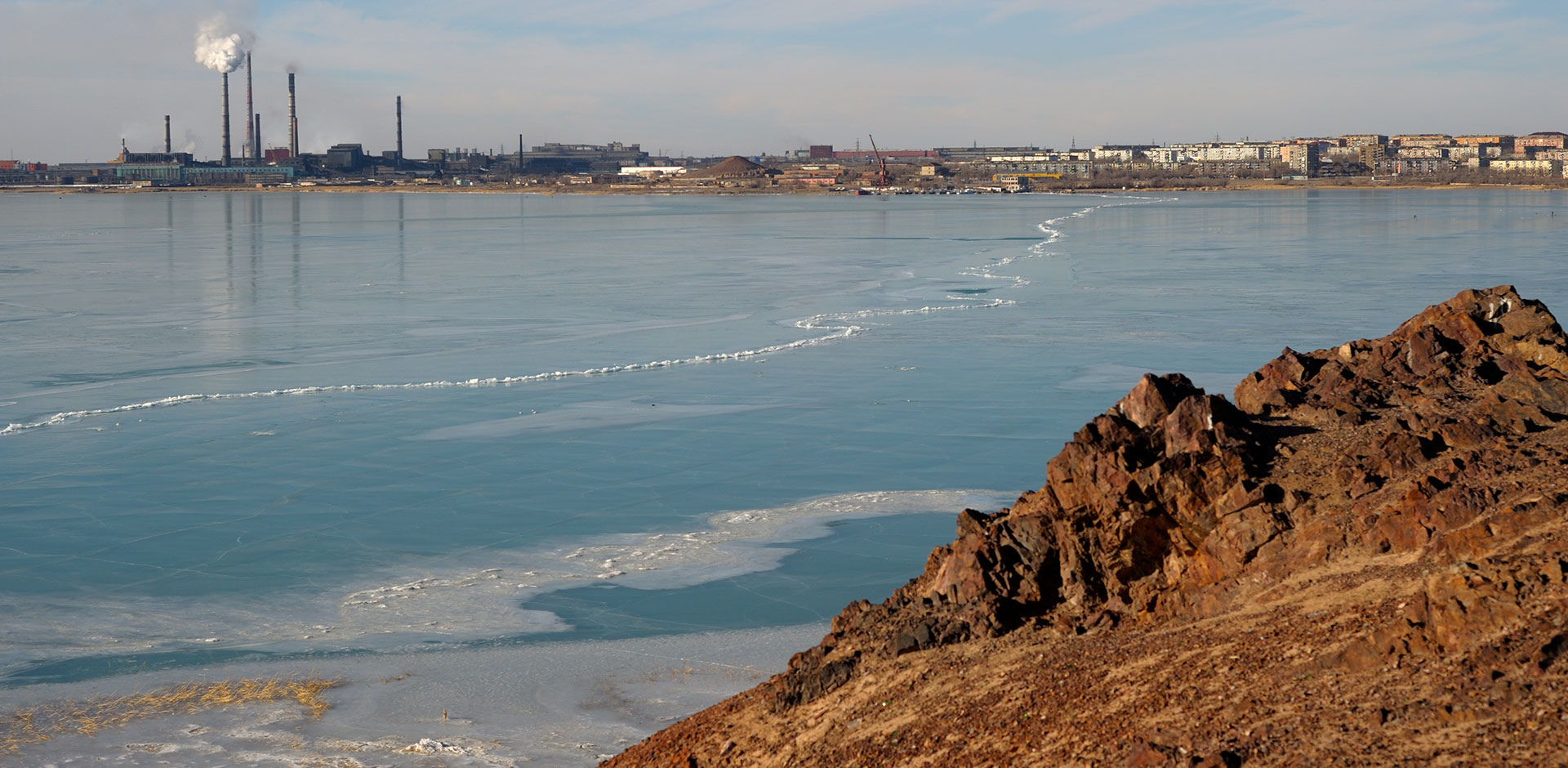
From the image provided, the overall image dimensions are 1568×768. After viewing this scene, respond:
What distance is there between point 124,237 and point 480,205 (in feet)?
209

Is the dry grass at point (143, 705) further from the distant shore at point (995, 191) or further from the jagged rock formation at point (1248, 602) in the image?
the distant shore at point (995, 191)

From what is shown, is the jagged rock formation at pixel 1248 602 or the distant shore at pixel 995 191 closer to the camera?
the jagged rock formation at pixel 1248 602

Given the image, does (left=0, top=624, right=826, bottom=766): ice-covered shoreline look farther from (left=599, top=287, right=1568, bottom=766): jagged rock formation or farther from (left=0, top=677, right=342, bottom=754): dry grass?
(left=599, top=287, right=1568, bottom=766): jagged rock formation

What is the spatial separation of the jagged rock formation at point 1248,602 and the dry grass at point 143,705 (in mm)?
2976

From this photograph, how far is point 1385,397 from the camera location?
8.37 metres

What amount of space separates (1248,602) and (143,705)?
6841 mm

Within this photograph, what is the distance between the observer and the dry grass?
8.86 m

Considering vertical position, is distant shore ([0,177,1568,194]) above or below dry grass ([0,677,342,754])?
above

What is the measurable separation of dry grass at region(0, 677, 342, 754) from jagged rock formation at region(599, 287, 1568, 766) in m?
2.98

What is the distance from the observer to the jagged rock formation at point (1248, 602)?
5.33 metres

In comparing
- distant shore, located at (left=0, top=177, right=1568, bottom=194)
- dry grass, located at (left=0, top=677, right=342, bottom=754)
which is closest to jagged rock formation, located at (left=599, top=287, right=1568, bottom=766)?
dry grass, located at (left=0, top=677, right=342, bottom=754)

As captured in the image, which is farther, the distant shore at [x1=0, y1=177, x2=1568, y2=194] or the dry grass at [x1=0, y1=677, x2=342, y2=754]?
the distant shore at [x1=0, y1=177, x2=1568, y2=194]

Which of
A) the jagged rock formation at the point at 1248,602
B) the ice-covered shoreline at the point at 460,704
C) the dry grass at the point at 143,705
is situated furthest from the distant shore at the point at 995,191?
the jagged rock formation at the point at 1248,602

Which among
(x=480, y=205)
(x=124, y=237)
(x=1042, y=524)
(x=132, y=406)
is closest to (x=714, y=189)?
(x=480, y=205)
